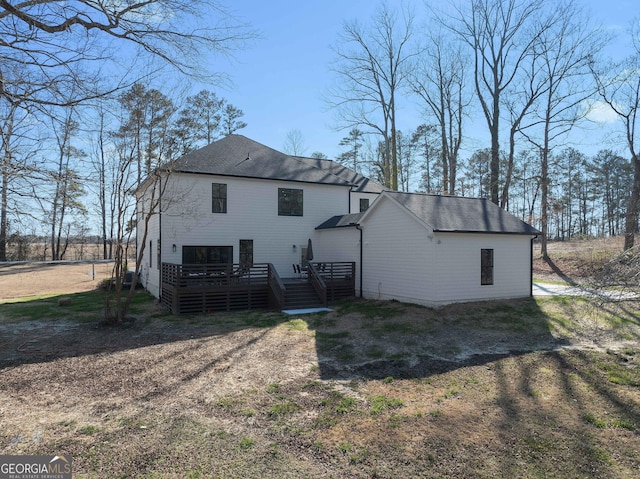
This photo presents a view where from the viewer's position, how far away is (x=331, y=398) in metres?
6.00

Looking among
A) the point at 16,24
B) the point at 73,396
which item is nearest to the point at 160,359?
the point at 73,396

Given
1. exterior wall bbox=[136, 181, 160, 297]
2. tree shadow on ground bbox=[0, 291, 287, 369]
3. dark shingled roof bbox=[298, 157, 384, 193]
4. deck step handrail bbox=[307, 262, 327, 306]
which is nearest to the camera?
tree shadow on ground bbox=[0, 291, 287, 369]

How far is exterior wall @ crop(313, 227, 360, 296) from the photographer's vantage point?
16609mm

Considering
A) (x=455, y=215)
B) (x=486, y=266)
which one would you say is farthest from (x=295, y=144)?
(x=486, y=266)

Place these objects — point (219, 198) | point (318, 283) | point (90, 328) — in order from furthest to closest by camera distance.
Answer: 1. point (219, 198)
2. point (318, 283)
3. point (90, 328)

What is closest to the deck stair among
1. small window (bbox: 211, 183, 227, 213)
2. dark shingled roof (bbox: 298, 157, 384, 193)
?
small window (bbox: 211, 183, 227, 213)

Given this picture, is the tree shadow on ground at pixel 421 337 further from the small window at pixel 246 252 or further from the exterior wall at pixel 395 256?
the small window at pixel 246 252

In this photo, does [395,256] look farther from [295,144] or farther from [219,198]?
[295,144]

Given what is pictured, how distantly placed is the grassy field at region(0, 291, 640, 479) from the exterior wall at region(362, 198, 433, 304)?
8.04 feet

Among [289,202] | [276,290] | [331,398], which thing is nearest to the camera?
[331,398]

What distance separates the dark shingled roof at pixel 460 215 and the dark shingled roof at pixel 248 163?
5.10 m

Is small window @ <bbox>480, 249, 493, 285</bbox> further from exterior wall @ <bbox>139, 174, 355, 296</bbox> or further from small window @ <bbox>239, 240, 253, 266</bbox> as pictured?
small window @ <bbox>239, 240, 253, 266</bbox>

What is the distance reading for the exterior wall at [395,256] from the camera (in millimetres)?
13320

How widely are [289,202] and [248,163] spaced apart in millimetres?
2509
